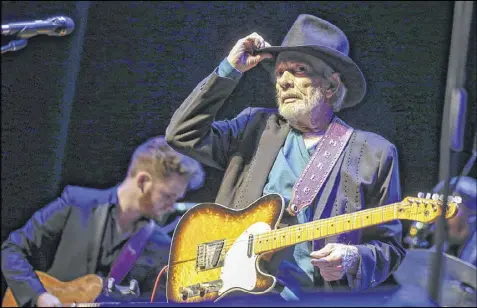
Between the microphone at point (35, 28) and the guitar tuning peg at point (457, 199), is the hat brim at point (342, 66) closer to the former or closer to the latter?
the guitar tuning peg at point (457, 199)

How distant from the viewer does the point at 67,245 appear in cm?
350

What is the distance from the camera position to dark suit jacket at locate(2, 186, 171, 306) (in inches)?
136

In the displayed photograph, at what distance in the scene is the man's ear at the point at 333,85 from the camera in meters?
3.50

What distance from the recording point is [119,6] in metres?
3.69

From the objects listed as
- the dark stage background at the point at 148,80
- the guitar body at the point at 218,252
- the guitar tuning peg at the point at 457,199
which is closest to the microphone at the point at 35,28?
the dark stage background at the point at 148,80

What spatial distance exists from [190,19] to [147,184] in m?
0.87

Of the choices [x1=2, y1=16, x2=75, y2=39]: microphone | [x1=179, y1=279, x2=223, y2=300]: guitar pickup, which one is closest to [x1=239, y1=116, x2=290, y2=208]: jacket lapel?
[x1=179, y1=279, x2=223, y2=300]: guitar pickup

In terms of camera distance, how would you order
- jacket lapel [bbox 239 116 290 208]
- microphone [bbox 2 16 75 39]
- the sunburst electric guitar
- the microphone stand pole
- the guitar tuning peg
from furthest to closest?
1. jacket lapel [bbox 239 116 290 208]
2. the sunburst electric guitar
3. the guitar tuning peg
4. microphone [bbox 2 16 75 39]
5. the microphone stand pole

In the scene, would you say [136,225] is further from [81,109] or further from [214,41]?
[214,41]

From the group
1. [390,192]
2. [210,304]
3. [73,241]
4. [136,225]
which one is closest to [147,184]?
[136,225]

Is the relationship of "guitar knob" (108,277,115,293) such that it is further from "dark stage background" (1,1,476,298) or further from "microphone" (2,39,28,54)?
"microphone" (2,39,28,54)

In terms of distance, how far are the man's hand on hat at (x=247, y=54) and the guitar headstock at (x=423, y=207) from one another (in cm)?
96

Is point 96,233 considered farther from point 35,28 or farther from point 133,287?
point 35,28

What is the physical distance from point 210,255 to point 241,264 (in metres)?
0.16
